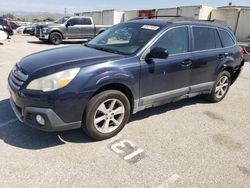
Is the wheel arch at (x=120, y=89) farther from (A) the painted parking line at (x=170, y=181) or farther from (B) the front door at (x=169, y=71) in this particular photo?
(A) the painted parking line at (x=170, y=181)

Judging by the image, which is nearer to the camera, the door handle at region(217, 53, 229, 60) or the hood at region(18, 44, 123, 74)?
the hood at region(18, 44, 123, 74)

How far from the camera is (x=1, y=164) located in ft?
9.50

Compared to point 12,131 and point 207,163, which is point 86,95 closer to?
point 12,131

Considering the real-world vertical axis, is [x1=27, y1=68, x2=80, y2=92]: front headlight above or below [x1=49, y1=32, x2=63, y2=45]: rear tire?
above

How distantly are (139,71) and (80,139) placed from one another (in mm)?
1315

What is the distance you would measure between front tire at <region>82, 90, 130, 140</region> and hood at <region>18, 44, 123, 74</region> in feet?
1.62

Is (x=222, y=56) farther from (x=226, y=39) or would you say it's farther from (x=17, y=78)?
(x=17, y=78)

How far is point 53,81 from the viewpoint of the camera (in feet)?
10.0

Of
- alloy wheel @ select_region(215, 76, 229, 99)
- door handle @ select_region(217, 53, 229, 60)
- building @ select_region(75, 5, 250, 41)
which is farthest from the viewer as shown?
building @ select_region(75, 5, 250, 41)

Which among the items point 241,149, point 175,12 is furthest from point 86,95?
point 175,12

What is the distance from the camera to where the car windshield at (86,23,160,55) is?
3918mm

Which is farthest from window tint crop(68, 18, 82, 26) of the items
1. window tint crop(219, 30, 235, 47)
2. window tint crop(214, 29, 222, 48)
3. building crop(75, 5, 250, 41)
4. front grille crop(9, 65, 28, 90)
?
front grille crop(9, 65, 28, 90)

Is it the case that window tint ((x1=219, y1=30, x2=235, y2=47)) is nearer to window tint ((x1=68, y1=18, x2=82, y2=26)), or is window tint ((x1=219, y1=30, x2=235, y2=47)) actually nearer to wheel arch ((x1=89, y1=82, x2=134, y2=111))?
wheel arch ((x1=89, y1=82, x2=134, y2=111))

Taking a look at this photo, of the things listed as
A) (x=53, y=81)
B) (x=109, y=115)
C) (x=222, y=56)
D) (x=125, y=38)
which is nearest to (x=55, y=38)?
(x=125, y=38)
